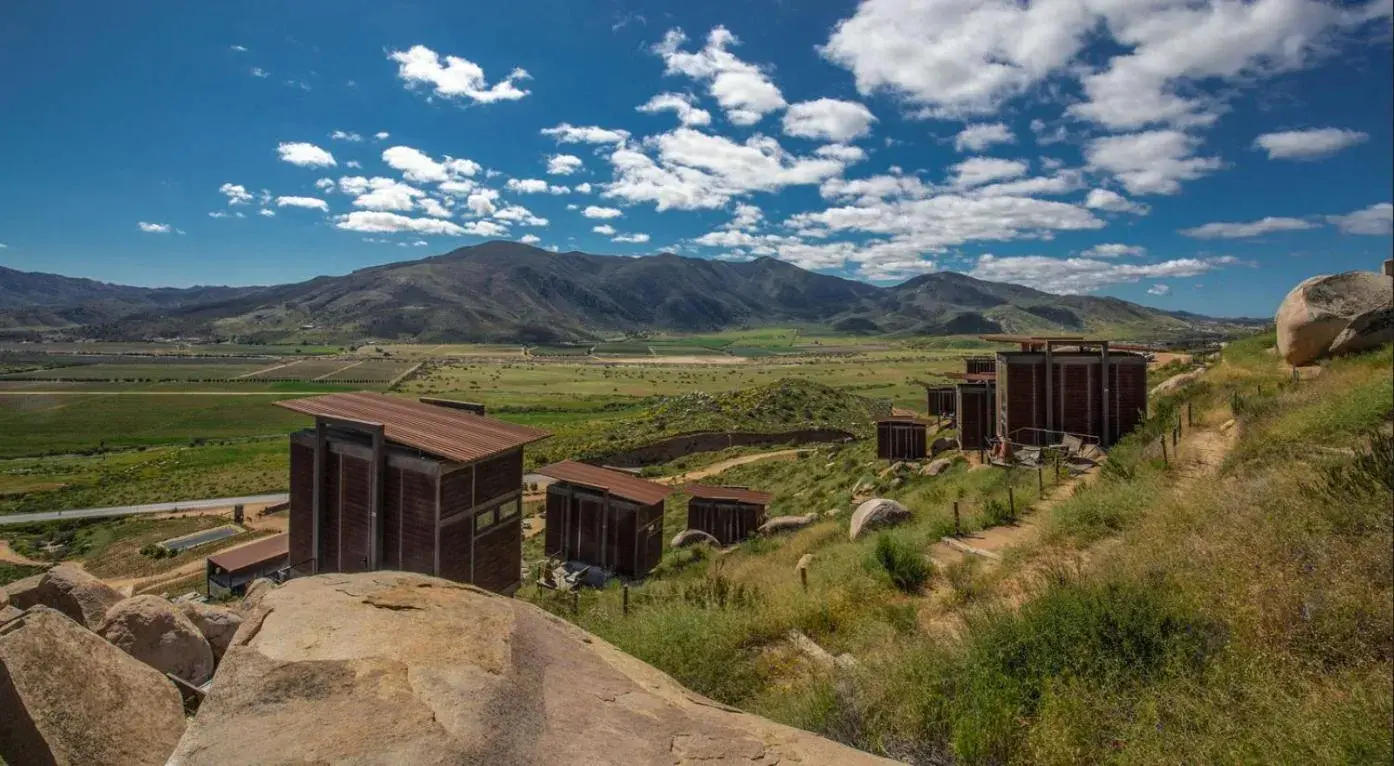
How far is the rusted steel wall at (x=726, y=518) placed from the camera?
2878cm

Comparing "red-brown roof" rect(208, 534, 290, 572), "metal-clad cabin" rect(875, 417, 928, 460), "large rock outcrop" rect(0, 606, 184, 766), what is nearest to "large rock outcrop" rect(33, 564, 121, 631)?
"large rock outcrop" rect(0, 606, 184, 766)

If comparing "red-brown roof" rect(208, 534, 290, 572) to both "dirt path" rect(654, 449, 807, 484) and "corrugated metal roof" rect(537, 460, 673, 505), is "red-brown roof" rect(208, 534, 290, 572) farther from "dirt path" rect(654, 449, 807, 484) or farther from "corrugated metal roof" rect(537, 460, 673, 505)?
"dirt path" rect(654, 449, 807, 484)

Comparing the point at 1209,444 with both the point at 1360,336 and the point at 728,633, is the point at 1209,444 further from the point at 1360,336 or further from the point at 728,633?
the point at 728,633

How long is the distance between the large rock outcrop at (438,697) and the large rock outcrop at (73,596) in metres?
6.71

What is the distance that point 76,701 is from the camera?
212 inches

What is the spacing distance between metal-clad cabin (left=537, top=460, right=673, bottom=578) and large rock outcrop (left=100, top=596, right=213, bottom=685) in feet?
55.3

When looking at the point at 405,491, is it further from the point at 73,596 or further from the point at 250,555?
the point at 250,555

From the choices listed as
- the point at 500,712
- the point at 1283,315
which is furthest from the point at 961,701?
the point at 1283,315

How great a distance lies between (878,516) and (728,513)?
37.7ft

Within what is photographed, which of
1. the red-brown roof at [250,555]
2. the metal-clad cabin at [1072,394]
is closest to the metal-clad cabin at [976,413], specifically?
the metal-clad cabin at [1072,394]

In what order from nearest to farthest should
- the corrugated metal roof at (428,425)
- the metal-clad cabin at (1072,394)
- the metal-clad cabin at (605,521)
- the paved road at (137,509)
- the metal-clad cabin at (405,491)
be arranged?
the corrugated metal roof at (428,425) → the metal-clad cabin at (405,491) → the metal-clad cabin at (605,521) → the metal-clad cabin at (1072,394) → the paved road at (137,509)

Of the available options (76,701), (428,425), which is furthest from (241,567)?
(76,701)

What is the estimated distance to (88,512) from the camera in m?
48.6

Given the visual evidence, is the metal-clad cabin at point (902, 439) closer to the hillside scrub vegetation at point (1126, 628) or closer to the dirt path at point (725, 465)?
the dirt path at point (725, 465)
